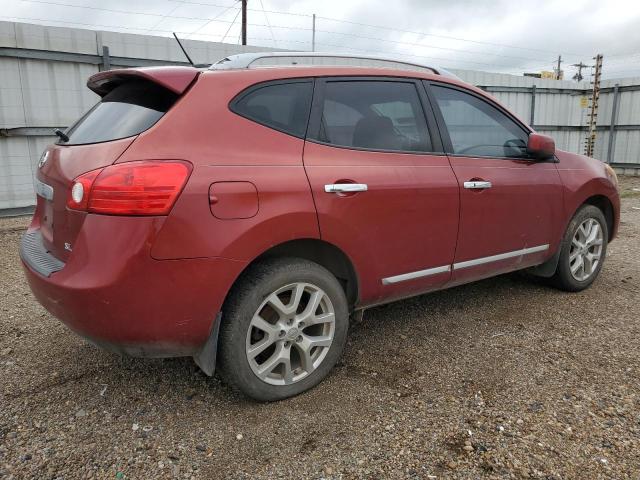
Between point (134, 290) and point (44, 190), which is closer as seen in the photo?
point (134, 290)

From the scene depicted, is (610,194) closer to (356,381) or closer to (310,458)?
(356,381)

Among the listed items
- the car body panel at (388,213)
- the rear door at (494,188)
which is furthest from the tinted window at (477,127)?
the car body panel at (388,213)

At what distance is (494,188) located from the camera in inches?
130

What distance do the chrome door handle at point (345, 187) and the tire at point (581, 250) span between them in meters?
2.21

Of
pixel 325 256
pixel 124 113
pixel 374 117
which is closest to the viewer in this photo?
pixel 124 113

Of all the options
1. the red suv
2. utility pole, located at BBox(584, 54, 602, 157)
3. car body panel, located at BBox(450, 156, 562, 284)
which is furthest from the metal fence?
utility pole, located at BBox(584, 54, 602, 157)

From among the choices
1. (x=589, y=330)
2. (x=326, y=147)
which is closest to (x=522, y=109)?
(x=589, y=330)

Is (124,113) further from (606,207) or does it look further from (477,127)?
(606,207)

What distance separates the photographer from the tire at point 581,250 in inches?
158

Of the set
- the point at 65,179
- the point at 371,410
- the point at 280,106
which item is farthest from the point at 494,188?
the point at 65,179

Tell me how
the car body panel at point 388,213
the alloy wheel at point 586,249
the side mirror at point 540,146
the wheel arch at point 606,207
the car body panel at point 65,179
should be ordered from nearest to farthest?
the car body panel at point 65,179
the car body panel at point 388,213
the side mirror at point 540,146
the alloy wheel at point 586,249
the wheel arch at point 606,207

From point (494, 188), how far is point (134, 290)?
92.4 inches

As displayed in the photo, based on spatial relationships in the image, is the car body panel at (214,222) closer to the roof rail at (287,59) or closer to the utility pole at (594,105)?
the roof rail at (287,59)

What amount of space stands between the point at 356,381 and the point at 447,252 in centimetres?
99
